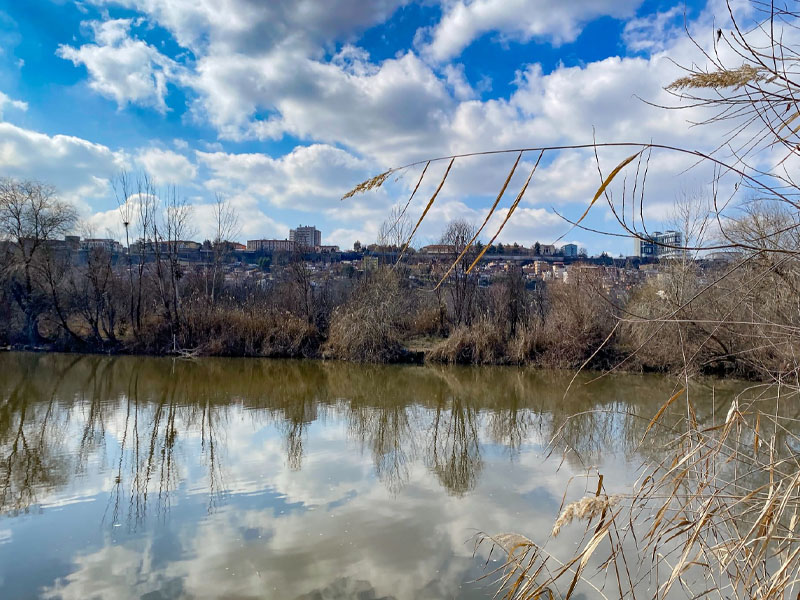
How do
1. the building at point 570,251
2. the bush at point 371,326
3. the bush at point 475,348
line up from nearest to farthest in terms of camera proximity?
the bush at point 475,348 < the bush at point 371,326 < the building at point 570,251

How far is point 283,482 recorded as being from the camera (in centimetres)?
635

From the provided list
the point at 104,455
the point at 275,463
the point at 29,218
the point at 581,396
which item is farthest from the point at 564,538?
the point at 29,218

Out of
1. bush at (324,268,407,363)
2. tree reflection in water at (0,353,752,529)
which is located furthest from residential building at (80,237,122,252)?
bush at (324,268,407,363)

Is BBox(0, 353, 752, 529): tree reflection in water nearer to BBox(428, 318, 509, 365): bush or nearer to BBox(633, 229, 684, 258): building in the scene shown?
BBox(428, 318, 509, 365): bush

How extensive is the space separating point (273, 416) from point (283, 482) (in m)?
3.83

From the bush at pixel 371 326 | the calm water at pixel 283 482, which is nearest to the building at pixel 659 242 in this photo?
the calm water at pixel 283 482

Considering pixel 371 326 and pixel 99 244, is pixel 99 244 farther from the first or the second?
pixel 371 326

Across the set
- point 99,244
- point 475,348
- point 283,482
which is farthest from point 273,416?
point 99,244

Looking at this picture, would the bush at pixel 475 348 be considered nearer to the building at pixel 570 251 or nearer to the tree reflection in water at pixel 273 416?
the tree reflection in water at pixel 273 416

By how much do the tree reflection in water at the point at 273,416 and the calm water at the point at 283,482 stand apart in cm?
5

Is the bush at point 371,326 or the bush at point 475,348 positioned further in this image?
the bush at point 371,326

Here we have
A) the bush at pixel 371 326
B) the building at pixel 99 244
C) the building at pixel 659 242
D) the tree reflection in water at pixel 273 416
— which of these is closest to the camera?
the building at pixel 659 242

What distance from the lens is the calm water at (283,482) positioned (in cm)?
427

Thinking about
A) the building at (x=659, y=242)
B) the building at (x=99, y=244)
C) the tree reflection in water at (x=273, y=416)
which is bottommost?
the tree reflection in water at (x=273, y=416)
